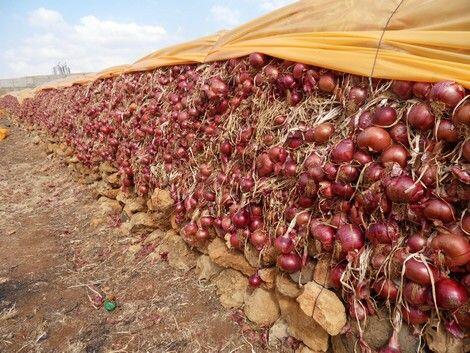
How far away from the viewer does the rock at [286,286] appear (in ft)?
7.31

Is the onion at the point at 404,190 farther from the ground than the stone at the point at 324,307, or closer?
farther from the ground

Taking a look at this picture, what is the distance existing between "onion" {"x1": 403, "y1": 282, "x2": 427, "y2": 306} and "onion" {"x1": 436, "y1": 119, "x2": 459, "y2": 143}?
0.64 m

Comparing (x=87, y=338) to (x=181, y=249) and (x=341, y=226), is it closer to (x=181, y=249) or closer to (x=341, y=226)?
(x=181, y=249)

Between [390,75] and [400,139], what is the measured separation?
1.03 feet

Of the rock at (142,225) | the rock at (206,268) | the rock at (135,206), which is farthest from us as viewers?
the rock at (135,206)

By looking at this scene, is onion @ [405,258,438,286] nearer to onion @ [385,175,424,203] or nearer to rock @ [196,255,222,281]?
onion @ [385,175,424,203]

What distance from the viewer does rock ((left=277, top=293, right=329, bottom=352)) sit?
82.7 inches

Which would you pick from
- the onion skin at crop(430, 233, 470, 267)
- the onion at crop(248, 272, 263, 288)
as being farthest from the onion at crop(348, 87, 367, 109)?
the onion at crop(248, 272, 263, 288)

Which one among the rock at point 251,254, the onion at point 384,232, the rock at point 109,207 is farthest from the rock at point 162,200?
the onion at point 384,232

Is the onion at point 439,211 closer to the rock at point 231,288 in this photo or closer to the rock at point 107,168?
the rock at point 231,288

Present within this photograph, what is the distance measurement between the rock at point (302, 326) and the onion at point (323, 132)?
1.06 meters

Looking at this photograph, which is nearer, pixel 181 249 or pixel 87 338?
pixel 87 338

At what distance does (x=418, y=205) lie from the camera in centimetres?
156

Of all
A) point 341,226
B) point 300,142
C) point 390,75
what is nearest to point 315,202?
point 341,226
